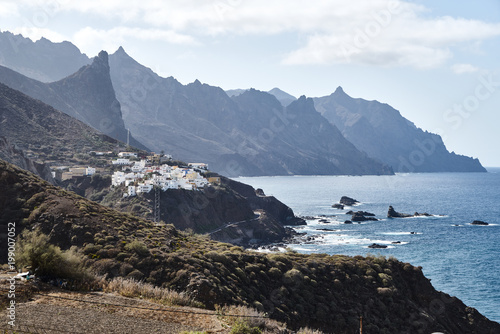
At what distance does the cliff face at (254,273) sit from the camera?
2669cm

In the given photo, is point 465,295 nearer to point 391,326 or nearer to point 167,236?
point 391,326

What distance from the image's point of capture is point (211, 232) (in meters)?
87.6

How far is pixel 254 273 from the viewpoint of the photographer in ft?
100

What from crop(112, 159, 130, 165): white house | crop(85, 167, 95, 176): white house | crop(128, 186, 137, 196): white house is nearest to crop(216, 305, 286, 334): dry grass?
crop(128, 186, 137, 196): white house

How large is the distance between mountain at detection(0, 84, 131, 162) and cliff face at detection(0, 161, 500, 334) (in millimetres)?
86225

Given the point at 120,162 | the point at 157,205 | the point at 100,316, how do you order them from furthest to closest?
the point at 120,162
the point at 157,205
the point at 100,316

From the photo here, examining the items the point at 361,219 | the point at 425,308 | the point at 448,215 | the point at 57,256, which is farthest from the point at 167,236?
the point at 448,215

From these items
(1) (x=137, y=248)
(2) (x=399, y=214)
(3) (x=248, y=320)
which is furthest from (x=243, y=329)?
(2) (x=399, y=214)

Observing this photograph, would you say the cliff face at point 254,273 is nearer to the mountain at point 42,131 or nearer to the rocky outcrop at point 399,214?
the mountain at point 42,131

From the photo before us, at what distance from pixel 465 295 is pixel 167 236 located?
39.3m

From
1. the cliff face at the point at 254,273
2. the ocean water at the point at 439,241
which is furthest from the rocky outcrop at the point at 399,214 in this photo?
the cliff face at the point at 254,273

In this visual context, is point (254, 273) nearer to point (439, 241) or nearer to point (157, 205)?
point (157, 205)

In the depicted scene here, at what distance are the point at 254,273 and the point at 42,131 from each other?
117644 millimetres

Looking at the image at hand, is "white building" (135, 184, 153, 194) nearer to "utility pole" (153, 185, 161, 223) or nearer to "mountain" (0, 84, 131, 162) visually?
"utility pole" (153, 185, 161, 223)
